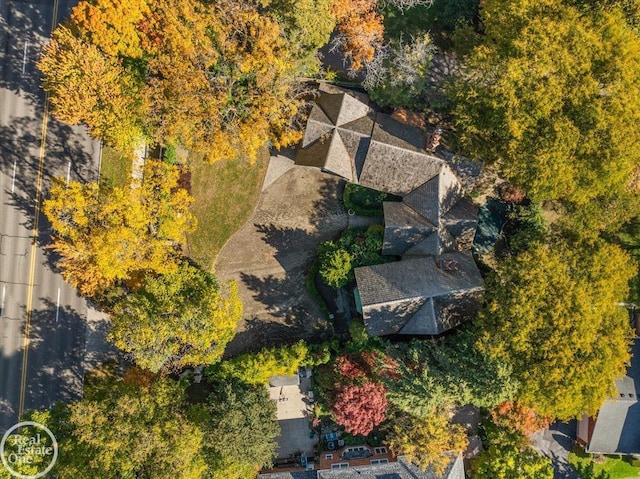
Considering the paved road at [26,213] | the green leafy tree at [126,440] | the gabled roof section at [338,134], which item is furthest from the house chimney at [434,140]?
the paved road at [26,213]

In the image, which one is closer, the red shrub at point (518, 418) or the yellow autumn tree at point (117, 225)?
the yellow autumn tree at point (117, 225)

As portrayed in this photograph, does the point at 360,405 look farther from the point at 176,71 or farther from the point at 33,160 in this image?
the point at 33,160

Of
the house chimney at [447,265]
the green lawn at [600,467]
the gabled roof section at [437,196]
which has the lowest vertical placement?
the green lawn at [600,467]

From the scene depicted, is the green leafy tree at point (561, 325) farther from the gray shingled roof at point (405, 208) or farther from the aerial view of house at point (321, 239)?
the gray shingled roof at point (405, 208)

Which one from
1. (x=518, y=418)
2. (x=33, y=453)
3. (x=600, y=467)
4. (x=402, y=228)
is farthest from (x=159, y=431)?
(x=600, y=467)

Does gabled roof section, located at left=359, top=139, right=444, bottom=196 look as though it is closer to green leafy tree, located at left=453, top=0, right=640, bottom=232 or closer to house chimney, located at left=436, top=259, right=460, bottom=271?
green leafy tree, located at left=453, top=0, right=640, bottom=232

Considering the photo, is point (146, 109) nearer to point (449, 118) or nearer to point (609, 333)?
point (449, 118)

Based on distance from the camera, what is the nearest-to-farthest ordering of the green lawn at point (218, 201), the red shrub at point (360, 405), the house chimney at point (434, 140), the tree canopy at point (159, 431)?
the tree canopy at point (159, 431), the red shrub at point (360, 405), the house chimney at point (434, 140), the green lawn at point (218, 201)
